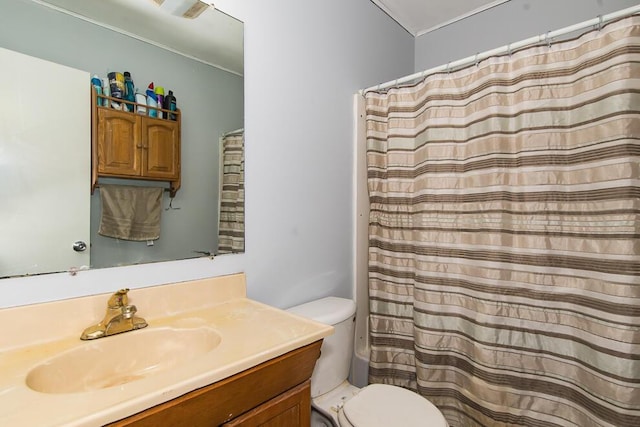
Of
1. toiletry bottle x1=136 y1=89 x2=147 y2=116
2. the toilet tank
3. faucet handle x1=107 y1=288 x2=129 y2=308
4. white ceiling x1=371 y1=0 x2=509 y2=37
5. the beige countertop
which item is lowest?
the toilet tank

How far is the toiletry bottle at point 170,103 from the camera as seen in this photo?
1.17 metres

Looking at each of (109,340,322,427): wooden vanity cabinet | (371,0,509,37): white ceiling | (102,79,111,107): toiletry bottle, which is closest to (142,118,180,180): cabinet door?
(102,79,111,107): toiletry bottle

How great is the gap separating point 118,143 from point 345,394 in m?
1.34

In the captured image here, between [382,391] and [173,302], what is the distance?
0.90 m

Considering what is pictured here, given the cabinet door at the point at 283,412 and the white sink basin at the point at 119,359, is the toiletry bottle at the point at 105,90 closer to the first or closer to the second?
the white sink basin at the point at 119,359

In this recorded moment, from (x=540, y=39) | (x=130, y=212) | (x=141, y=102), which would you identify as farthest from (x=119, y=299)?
(x=540, y=39)

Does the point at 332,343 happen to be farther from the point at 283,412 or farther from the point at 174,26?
the point at 174,26

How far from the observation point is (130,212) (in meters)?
1.08

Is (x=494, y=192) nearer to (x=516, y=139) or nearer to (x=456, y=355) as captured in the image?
(x=516, y=139)

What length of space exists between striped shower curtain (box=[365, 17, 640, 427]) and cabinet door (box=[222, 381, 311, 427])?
0.80m

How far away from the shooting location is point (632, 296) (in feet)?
3.67

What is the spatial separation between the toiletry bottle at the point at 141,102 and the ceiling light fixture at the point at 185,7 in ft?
1.05

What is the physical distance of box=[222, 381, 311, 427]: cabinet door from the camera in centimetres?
85

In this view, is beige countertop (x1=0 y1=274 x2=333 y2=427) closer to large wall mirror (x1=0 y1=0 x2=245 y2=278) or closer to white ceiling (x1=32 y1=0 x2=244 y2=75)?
large wall mirror (x1=0 y1=0 x2=245 y2=278)
